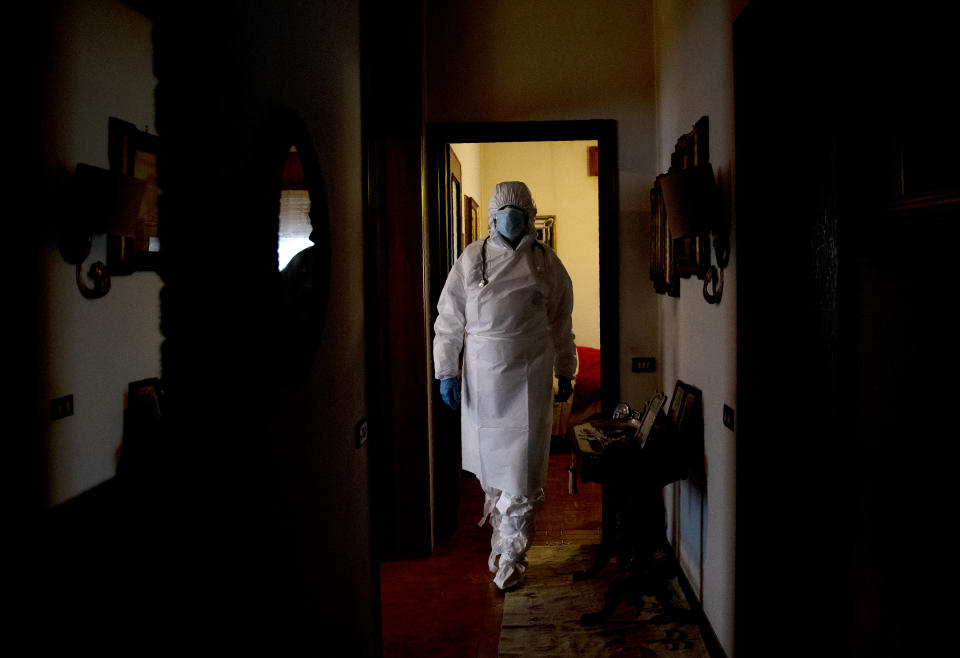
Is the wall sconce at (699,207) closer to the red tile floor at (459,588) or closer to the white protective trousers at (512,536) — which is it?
the white protective trousers at (512,536)

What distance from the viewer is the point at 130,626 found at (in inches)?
29.7

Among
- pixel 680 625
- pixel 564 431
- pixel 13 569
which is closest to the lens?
pixel 13 569

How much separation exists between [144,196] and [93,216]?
13cm

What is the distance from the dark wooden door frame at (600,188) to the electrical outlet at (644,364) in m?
0.09

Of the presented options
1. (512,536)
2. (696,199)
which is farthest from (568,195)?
(696,199)

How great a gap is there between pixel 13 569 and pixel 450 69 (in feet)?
10.8

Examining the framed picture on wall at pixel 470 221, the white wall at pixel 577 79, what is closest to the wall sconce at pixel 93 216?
the white wall at pixel 577 79

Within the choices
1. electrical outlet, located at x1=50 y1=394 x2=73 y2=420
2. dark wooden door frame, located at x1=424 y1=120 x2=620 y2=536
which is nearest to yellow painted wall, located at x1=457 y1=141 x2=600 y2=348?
dark wooden door frame, located at x1=424 y1=120 x2=620 y2=536

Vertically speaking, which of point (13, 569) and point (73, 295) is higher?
point (73, 295)

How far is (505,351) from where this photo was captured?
3166 mm

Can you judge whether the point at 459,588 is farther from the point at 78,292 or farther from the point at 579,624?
the point at 78,292

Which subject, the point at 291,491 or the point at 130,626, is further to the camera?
the point at 291,491

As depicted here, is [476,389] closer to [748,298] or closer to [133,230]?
[748,298]

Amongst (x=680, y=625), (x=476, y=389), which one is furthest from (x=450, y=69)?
(x=680, y=625)
